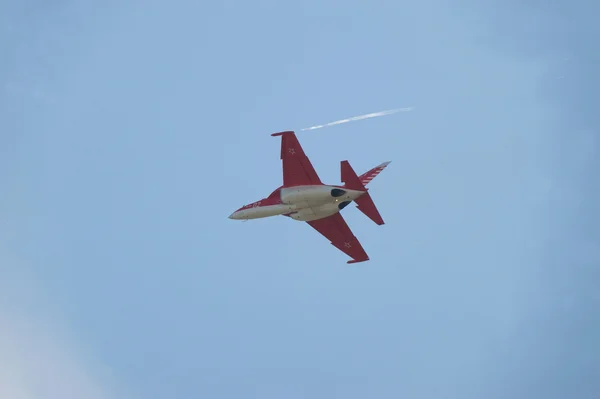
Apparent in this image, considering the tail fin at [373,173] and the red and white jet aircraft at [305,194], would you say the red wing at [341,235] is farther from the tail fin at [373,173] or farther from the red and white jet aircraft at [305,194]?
the tail fin at [373,173]

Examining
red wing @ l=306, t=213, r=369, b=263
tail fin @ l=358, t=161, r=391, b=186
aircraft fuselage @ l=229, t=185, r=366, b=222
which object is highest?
tail fin @ l=358, t=161, r=391, b=186

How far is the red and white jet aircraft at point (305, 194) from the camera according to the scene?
353 feet

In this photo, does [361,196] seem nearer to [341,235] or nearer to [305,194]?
[305,194]

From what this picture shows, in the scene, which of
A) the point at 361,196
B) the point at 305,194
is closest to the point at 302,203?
the point at 305,194

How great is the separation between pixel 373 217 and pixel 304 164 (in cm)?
947

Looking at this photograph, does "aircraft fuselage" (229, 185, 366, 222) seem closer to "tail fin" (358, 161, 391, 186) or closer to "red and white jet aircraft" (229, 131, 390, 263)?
"red and white jet aircraft" (229, 131, 390, 263)

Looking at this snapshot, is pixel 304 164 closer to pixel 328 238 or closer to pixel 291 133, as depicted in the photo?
pixel 291 133

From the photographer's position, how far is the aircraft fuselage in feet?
356

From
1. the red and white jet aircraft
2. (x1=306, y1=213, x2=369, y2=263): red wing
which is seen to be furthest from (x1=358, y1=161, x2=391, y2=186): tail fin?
(x1=306, y1=213, x2=369, y2=263): red wing

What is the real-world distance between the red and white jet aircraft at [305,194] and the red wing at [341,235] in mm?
1193

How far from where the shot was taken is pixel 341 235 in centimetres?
11931

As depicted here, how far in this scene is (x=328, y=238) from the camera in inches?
4702

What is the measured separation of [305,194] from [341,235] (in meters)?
11.4

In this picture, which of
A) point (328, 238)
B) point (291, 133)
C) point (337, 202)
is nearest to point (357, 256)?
point (328, 238)
